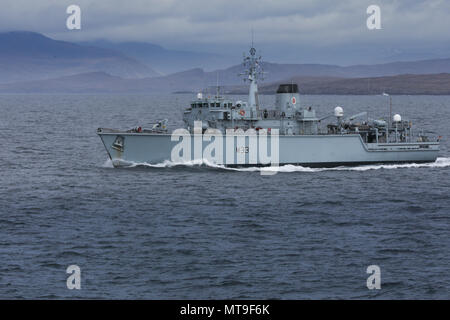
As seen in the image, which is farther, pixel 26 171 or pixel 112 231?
pixel 26 171

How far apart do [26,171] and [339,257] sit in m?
33.4

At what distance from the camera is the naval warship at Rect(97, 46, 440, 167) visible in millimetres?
50594

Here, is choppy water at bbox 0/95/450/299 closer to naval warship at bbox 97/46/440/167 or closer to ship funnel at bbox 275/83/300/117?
naval warship at bbox 97/46/440/167

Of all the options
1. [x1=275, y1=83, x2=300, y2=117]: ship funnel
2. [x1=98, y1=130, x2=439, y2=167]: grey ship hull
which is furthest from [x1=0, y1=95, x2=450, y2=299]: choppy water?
[x1=275, y1=83, x2=300, y2=117]: ship funnel

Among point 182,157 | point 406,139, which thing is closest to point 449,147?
point 406,139

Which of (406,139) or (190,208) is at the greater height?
(406,139)

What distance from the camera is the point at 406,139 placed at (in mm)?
59125

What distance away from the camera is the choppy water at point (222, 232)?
24.8 metres

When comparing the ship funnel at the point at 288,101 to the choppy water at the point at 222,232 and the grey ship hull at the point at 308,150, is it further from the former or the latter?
the choppy water at the point at 222,232

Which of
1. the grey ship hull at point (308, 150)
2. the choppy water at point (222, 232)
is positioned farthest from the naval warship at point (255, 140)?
the choppy water at point (222, 232)

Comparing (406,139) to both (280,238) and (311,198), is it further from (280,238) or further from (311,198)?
(280,238)

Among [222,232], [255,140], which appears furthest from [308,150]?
[222,232]

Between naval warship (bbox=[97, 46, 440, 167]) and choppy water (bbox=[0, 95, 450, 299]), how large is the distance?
125 cm

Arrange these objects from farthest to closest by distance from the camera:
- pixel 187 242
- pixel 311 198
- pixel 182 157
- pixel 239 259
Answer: pixel 182 157 → pixel 311 198 → pixel 187 242 → pixel 239 259
